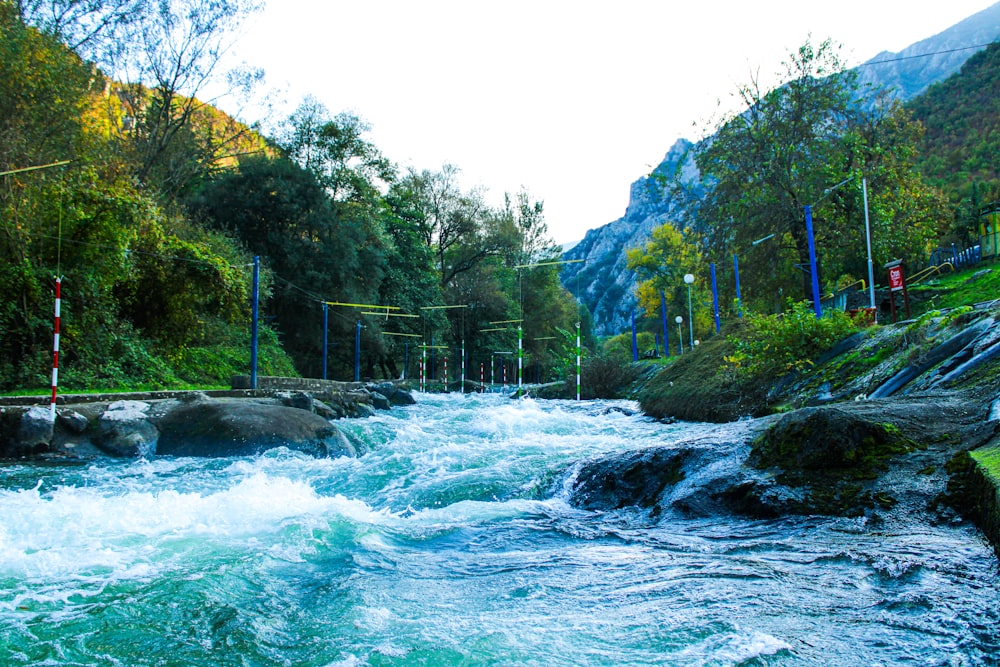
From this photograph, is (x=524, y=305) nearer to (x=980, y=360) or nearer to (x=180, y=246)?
(x=180, y=246)

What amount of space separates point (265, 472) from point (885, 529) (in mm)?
6137

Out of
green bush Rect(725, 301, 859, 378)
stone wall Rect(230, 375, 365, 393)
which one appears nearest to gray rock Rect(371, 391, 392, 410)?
stone wall Rect(230, 375, 365, 393)

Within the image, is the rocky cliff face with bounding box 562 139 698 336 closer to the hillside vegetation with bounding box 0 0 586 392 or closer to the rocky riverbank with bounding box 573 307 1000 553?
the hillside vegetation with bounding box 0 0 586 392

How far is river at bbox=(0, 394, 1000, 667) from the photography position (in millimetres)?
2486

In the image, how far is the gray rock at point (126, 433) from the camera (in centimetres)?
866

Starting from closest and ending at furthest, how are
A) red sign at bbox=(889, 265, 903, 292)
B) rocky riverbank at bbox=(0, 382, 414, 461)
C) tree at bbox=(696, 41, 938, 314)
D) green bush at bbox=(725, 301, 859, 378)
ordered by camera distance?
rocky riverbank at bbox=(0, 382, 414, 461)
green bush at bbox=(725, 301, 859, 378)
red sign at bbox=(889, 265, 903, 292)
tree at bbox=(696, 41, 938, 314)

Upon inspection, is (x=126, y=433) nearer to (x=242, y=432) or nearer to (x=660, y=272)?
(x=242, y=432)

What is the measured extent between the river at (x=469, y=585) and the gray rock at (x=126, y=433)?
10.0 feet

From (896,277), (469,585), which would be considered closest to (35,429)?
(469,585)

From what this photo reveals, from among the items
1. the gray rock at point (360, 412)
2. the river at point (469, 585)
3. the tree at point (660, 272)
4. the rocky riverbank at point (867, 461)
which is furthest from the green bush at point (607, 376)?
the tree at point (660, 272)

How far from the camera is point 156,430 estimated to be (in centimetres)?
916

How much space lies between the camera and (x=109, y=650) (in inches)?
102

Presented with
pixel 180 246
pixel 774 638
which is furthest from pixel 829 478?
pixel 180 246

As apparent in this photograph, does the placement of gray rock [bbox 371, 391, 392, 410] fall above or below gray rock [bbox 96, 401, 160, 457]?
above
